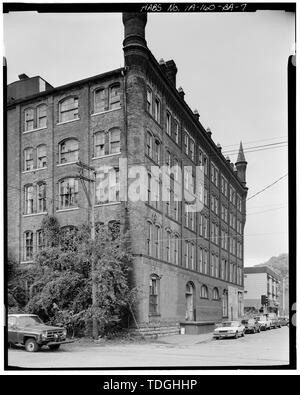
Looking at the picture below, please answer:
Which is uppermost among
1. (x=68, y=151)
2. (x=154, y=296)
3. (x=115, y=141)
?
(x=115, y=141)

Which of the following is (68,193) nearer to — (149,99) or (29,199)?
(29,199)

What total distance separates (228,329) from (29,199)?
5453mm

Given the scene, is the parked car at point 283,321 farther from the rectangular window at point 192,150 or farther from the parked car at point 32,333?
the parked car at point 32,333

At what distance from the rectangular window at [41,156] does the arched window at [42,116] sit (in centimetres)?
60

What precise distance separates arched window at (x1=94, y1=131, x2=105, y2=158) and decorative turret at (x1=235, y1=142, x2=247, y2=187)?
3.10 m

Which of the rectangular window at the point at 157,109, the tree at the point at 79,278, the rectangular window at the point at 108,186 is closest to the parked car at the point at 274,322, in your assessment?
the tree at the point at 79,278

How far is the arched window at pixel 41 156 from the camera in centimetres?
1102

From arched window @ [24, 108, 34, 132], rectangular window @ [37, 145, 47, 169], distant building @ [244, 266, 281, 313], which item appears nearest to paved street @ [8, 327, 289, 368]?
distant building @ [244, 266, 281, 313]

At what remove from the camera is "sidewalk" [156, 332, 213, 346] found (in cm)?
938

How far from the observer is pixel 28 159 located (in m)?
10.8

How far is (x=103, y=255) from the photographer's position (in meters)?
10.7

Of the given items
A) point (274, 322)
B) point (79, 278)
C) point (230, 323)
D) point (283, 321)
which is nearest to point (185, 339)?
point (230, 323)

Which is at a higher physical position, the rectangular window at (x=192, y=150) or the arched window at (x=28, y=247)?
the rectangular window at (x=192, y=150)
